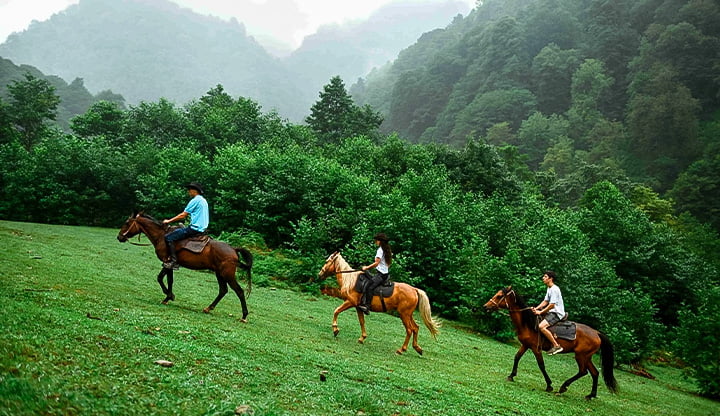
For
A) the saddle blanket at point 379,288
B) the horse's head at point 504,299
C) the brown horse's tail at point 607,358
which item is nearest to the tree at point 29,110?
the saddle blanket at point 379,288

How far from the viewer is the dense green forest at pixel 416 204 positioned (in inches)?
800

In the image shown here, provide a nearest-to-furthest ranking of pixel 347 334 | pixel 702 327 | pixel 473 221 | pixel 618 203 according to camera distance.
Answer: pixel 347 334, pixel 702 327, pixel 473 221, pixel 618 203

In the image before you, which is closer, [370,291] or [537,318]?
[537,318]

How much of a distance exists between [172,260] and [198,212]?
1306mm

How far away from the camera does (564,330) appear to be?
10.5m

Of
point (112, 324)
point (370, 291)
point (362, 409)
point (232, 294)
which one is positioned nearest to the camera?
point (362, 409)

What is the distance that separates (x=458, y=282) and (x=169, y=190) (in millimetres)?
21462

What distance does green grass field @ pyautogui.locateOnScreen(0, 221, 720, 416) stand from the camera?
4.36 meters

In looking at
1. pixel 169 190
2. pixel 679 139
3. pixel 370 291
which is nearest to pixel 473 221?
pixel 370 291

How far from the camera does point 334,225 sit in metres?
24.4

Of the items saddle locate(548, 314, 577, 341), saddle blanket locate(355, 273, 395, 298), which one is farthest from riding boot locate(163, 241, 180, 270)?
saddle locate(548, 314, 577, 341)

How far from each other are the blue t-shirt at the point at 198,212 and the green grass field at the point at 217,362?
2039mm

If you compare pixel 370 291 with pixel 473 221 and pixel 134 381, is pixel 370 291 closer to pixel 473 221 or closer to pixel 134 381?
pixel 134 381

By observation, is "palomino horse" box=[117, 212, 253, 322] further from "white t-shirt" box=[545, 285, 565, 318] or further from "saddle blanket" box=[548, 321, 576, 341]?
"saddle blanket" box=[548, 321, 576, 341]
